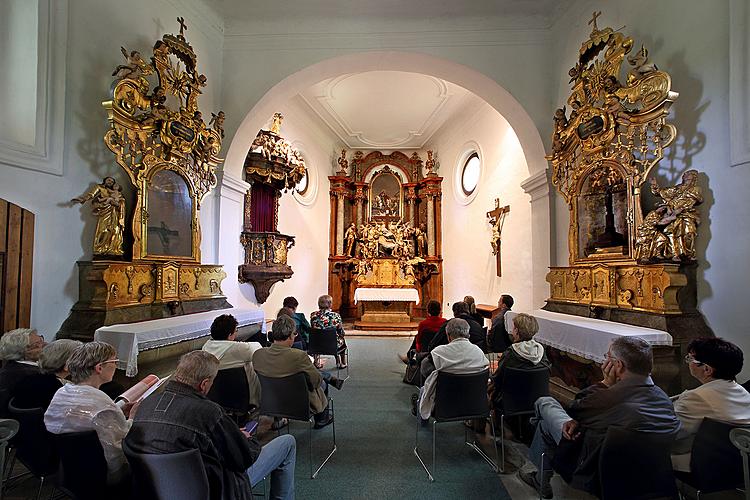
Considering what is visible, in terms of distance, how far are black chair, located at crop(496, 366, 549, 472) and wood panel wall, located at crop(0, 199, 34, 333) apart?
15.1 ft

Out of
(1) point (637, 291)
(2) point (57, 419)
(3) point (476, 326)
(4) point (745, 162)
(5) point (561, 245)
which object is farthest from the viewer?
(5) point (561, 245)

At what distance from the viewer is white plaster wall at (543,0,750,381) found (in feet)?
10.5

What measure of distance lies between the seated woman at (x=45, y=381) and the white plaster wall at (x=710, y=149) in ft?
16.6

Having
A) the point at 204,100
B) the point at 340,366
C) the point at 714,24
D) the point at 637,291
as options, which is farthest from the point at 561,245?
the point at 204,100

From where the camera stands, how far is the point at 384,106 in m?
10.1

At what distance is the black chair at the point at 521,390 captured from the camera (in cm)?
277

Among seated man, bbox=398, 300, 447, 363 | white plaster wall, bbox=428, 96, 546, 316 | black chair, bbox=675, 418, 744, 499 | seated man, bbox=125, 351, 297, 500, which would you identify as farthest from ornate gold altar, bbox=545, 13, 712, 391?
seated man, bbox=125, 351, 297, 500

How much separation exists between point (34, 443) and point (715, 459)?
3622 mm

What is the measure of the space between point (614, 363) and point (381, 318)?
8.01 meters

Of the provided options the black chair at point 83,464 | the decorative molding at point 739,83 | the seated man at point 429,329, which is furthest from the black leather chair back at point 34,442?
the decorative molding at point 739,83

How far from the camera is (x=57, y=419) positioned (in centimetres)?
171

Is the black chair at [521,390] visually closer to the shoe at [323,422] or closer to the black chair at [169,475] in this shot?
the shoe at [323,422]

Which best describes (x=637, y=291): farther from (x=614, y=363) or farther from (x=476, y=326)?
(x=614, y=363)

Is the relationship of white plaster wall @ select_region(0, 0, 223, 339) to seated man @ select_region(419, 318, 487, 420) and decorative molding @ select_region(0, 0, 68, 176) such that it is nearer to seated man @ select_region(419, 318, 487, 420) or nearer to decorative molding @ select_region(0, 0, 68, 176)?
decorative molding @ select_region(0, 0, 68, 176)
